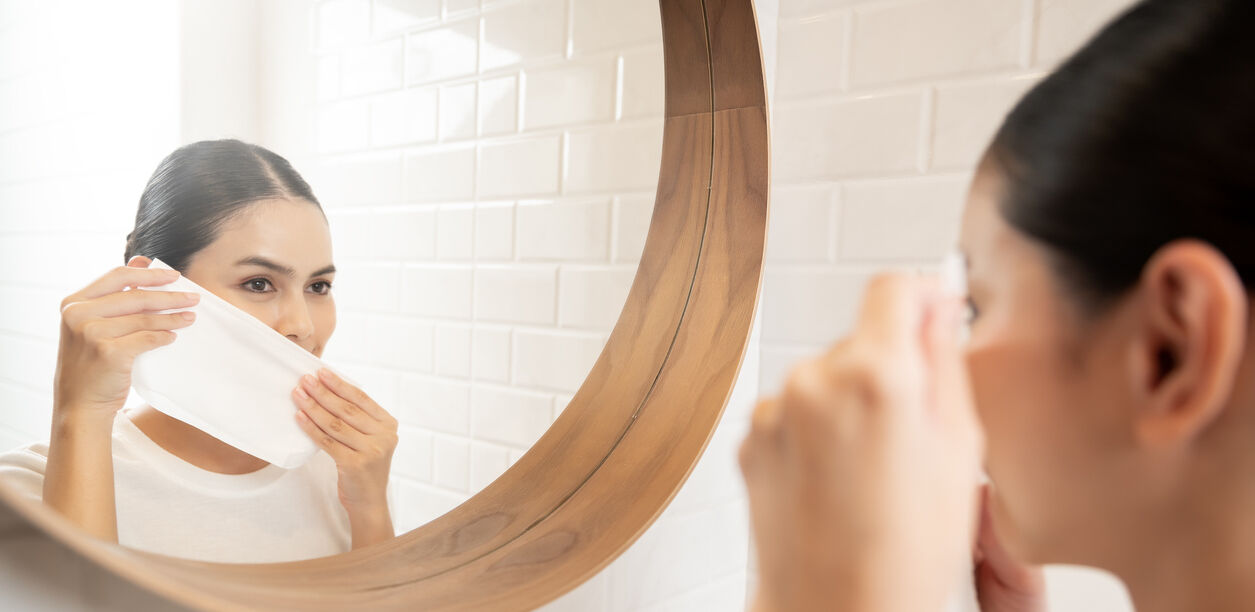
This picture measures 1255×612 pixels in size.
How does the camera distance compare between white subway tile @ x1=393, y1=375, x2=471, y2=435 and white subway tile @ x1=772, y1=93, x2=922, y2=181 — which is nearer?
white subway tile @ x1=393, y1=375, x2=471, y2=435

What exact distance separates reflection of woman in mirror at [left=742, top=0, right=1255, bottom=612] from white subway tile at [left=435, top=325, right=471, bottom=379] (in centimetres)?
27

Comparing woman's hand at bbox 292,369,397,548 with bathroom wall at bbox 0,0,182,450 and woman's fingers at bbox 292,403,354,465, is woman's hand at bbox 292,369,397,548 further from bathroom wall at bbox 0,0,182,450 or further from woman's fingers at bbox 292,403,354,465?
bathroom wall at bbox 0,0,182,450

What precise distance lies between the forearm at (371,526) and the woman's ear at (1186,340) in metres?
0.46

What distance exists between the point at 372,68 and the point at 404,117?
4 centimetres

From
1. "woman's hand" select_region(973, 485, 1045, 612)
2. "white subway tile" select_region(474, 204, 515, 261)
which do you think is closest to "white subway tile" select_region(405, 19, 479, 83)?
"white subway tile" select_region(474, 204, 515, 261)

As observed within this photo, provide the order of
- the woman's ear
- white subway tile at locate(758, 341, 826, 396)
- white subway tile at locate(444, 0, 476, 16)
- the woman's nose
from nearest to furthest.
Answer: the woman's ear < the woman's nose < white subway tile at locate(444, 0, 476, 16) < white subway tile at locate(758, 341, 826, 396)

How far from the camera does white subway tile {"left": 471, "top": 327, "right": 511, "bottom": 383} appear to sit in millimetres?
612

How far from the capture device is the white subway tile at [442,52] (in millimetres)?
529

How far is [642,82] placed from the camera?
74 centimetres

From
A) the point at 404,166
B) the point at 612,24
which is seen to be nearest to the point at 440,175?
the point at 404,166

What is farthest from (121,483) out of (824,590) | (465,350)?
(824,590)

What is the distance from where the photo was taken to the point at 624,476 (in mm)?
704

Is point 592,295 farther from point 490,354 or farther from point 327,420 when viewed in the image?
point 327,420

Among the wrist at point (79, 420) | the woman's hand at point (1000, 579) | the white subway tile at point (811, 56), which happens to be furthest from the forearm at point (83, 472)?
the white subway tile at point (811, 56)
